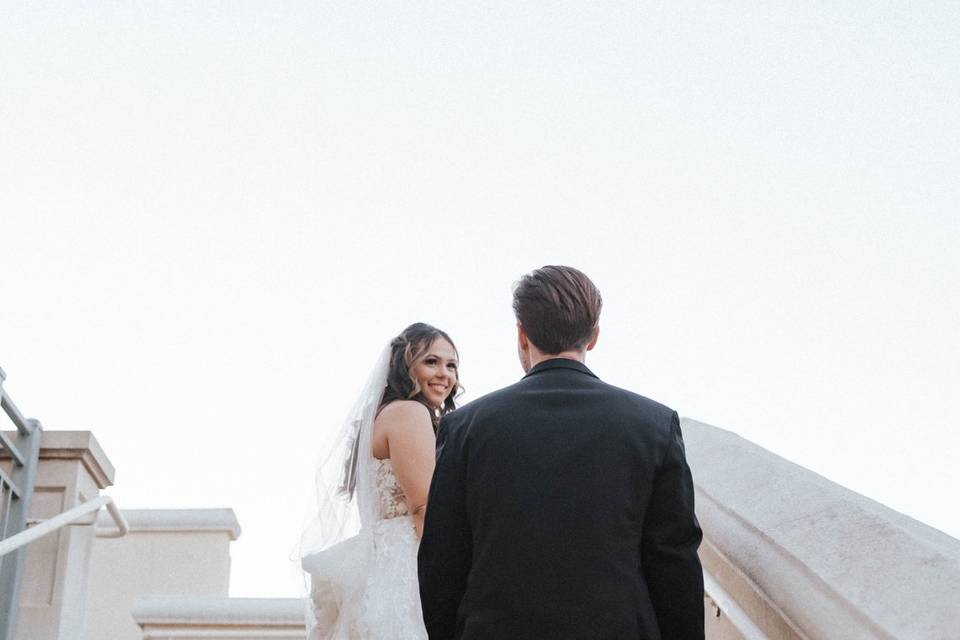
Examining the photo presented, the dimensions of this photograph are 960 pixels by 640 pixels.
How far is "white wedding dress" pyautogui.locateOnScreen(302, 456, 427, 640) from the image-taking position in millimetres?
4254

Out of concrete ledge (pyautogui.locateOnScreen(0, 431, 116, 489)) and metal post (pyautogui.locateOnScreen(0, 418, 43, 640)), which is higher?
concrete ledge (pyautogui.locateOnScreen(0, 431, 116, 489))

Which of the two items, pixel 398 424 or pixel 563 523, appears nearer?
pixel 563 523

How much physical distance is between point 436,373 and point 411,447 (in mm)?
457

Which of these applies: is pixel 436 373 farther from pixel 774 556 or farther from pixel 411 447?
pixel 774 556

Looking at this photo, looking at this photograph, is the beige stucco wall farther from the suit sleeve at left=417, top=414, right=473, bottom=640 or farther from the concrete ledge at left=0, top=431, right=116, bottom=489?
the suit sleeve at left=417, top=414, right=473, bottom=640

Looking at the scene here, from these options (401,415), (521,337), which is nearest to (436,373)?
(401,415)

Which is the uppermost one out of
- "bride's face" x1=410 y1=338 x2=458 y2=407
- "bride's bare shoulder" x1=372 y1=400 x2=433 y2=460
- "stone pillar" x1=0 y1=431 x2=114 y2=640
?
"bride's face" x1=410 y1=338 x2=458 y2=407

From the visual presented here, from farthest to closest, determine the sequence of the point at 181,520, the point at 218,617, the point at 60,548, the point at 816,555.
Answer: the point at 181,520 < the point at 218,617 < the point at 60,548 < the point at 816,555

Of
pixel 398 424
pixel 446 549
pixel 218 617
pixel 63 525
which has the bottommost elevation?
pixel 218 617

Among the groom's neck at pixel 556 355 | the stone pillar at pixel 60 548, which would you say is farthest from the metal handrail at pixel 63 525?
the groom's neck at pixel 556 355

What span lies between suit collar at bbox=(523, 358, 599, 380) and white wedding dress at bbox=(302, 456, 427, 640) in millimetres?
1776

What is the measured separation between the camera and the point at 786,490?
2656 millimetres

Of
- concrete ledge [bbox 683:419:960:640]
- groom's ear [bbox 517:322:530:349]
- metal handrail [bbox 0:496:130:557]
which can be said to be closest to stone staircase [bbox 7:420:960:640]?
concrete ledge [bbox 683:419:960:640]

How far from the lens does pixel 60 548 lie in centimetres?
554
